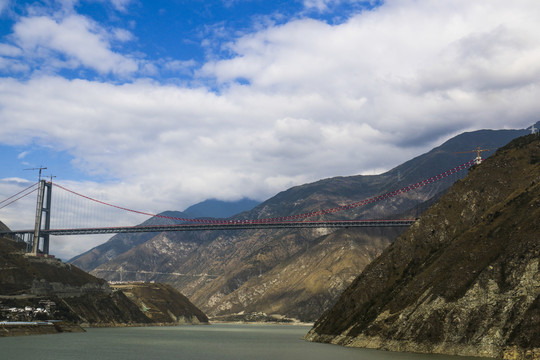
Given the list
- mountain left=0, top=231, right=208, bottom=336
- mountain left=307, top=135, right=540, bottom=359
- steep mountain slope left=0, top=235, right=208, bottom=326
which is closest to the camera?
mountain left=307, top=135, right=540, bottom=359

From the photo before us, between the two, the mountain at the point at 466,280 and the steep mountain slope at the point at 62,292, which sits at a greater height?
the mountain at the point at 466,280

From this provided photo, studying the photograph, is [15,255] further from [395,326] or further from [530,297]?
[530,297]

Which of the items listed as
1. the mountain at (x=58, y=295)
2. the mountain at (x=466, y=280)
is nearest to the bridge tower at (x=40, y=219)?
the mountain at (x=58, y=295)

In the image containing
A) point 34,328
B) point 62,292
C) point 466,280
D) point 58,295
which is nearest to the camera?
point 466,280

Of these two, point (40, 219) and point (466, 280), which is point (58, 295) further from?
point (466, 280)

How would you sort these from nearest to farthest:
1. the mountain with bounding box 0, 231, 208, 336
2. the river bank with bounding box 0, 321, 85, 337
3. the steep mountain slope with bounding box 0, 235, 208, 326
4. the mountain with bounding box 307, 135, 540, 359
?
the mountain with bounding box 307, 135, 540, 359 < the river bank with bounding box 0, 321, 85, 337 < the mountain with bounding box 0, 231, 208, 336 < the steep mountain slope with bounding box 0, 235, 208, 326

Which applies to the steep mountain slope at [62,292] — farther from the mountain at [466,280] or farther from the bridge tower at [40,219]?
the mountain at [466,280]

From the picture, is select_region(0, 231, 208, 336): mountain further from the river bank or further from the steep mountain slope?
the river bank

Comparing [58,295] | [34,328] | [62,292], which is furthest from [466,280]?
[62,292]

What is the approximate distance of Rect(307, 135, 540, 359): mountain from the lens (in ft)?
199

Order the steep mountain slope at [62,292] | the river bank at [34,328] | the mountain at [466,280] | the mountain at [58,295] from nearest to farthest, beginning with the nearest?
1. the mountain at [466,280]
2. the river bank at [34,328]
3. the mountain at [58,295]
4. the steep mountain slope at [62,292]

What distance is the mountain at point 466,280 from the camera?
60.6 m

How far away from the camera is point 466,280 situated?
227 feet

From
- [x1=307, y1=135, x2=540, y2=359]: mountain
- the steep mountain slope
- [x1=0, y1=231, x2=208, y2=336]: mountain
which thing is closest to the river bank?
[x1=0, y1=231, x2=208, y2=336]: mountain
